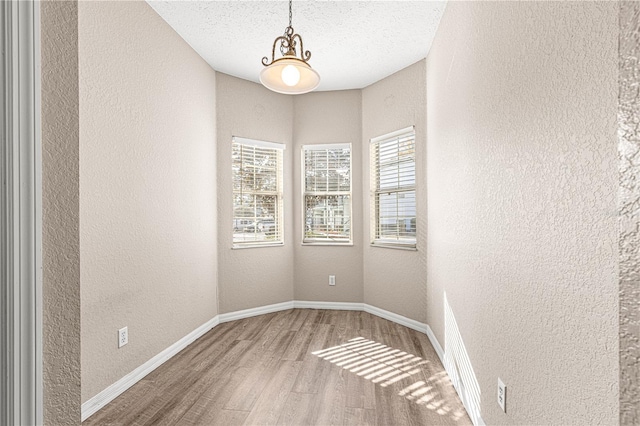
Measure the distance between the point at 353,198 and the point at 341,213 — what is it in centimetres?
26

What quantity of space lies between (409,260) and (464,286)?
1.46 meters

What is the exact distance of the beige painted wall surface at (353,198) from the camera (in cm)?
416

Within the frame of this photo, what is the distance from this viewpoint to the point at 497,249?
1575 millimetres

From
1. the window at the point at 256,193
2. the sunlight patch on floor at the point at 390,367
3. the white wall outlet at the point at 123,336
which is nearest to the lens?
the sunlight patch on floor at the point at 390,367

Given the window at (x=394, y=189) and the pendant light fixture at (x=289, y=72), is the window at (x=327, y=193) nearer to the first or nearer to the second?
the window at (x=394, y=189)

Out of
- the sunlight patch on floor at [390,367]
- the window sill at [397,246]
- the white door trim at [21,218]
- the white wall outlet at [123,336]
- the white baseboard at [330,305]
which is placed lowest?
the sunlight patch on floor at [390,367]

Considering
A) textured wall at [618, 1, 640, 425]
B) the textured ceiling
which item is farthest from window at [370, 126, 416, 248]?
textured wall at [618, 1, 640, 425]

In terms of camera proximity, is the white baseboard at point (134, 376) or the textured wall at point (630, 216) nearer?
the textured wall at point (630, 216)

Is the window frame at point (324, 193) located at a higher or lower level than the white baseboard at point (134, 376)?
higher

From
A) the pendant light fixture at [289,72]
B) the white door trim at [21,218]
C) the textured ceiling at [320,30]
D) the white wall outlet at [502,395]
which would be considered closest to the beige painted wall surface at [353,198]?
the textured ceiling at [320,30]

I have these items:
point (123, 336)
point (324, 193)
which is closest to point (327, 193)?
point (324, 193)

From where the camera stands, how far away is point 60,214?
579 mm

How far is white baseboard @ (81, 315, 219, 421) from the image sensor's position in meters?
2.04

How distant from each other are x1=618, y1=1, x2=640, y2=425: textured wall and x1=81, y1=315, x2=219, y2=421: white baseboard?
2570mm
